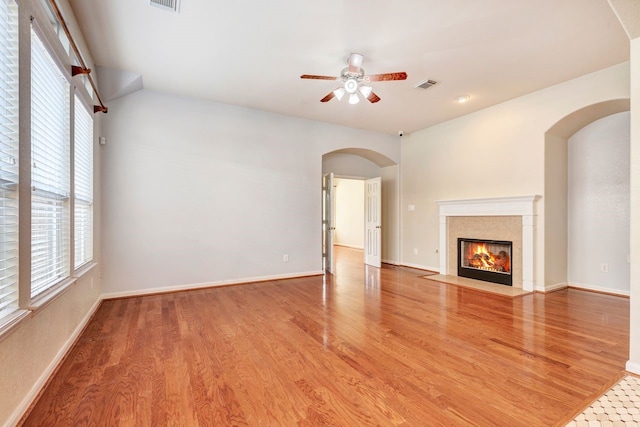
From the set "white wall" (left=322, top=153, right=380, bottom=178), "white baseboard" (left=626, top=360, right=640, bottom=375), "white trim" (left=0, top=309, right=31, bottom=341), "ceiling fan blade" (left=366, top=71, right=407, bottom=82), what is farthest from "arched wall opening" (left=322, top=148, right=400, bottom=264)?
"white trim" (left=0, top=309, right=31, bottom=341)

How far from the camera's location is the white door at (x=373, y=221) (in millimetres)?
6512

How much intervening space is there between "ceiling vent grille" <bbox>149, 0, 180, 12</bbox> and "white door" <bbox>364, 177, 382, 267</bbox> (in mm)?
4788

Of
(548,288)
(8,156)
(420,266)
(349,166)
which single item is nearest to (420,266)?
(420,266)

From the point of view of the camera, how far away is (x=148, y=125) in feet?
14.2

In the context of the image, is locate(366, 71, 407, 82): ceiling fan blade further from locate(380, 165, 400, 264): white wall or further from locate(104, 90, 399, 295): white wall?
locate(380, 165, 400, 264): white wall

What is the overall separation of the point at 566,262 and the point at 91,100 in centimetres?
694

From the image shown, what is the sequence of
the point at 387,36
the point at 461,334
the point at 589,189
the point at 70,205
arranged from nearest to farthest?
the point at 70,205 < the point at 461,334 < the point at 387,36 < the point at 589,189

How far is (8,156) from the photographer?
158 centimetres

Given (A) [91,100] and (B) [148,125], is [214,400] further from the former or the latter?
(B) [148,125]

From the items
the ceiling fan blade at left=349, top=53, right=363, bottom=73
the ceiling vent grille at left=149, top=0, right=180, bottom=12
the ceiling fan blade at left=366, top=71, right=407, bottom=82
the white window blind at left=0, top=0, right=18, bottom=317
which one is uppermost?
the ceiling vent grille at left=149, top=0, right=180, bottom=12

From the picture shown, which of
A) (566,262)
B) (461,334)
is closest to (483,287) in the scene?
(566,262)

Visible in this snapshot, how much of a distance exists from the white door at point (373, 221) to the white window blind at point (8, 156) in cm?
568

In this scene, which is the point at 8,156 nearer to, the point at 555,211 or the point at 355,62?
the point at 355,62

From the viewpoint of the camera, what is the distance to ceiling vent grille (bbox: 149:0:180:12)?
2.59 m
